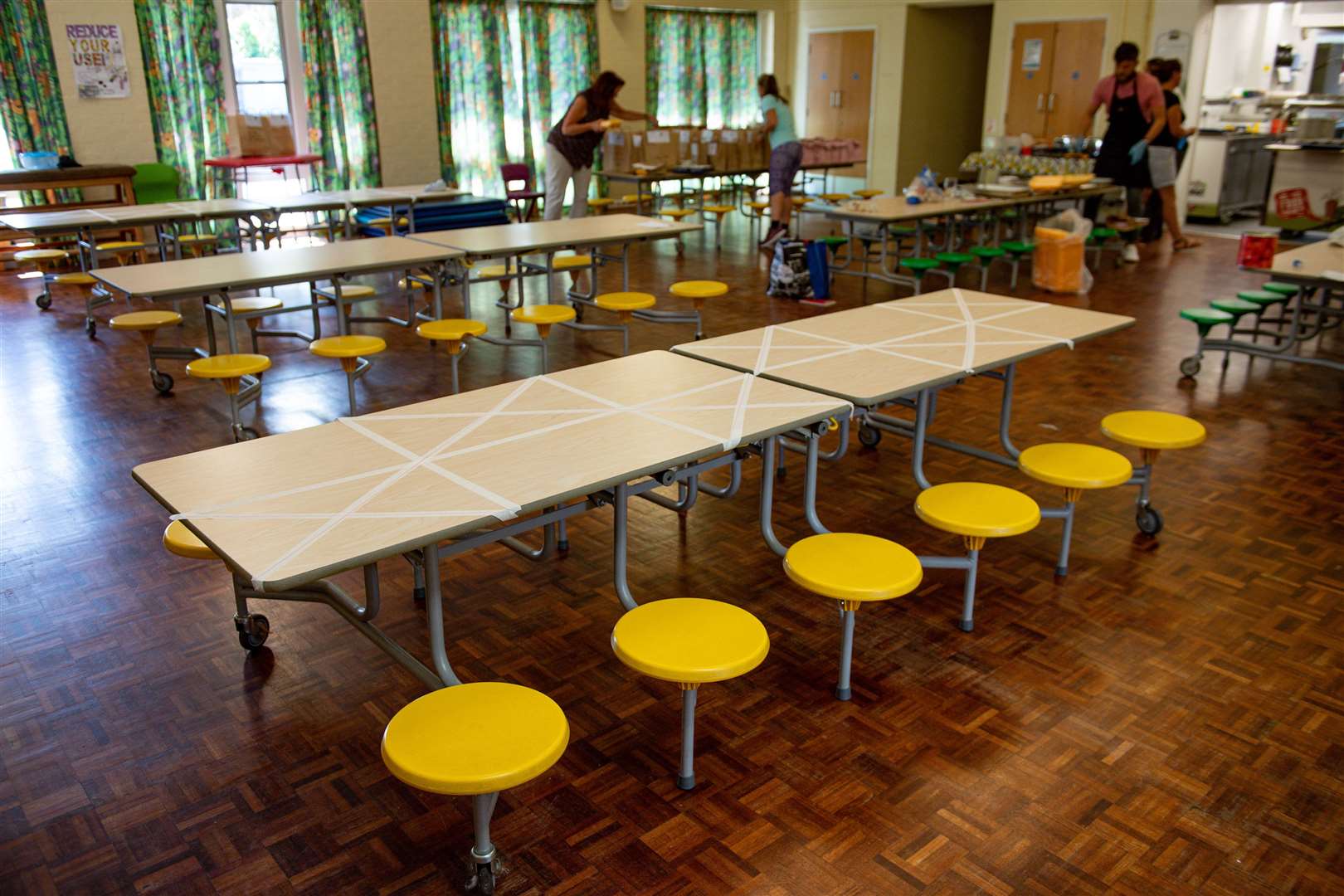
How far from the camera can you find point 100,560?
3.69 m

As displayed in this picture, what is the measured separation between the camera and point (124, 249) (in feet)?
24.9

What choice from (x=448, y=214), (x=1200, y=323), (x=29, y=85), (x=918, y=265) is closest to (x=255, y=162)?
(x=29, y=85)

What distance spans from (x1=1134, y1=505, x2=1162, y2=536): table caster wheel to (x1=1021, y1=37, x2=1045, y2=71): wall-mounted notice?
953 centimetres

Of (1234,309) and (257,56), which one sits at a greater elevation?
(257,56)

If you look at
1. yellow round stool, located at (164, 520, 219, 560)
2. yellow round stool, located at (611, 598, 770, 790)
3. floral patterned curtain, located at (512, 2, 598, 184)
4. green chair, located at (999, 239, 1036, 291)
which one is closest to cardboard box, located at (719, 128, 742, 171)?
floral patterned curtain, located at (512, 2, 598, 184)

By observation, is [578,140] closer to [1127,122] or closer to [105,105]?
[105,105]

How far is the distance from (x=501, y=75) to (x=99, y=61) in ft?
13.9

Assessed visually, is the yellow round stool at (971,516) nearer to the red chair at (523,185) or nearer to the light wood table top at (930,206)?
the light wood table top at (930,206)

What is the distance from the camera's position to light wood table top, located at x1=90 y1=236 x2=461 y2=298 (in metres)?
4.81

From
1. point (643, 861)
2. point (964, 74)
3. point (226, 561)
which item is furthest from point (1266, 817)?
point (964, 74)

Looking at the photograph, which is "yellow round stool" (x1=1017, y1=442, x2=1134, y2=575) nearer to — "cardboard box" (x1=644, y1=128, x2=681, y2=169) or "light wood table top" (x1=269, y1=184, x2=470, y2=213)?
"light wood table top" (x1=269, y1=184, x2=470, y2=213)

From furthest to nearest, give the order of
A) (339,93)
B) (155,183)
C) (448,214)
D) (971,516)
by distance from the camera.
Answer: (339,93) < (155,183) < (448,214) < (971,516)

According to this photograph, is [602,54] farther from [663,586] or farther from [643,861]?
[643,861]

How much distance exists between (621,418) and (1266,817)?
1904 millimetres
